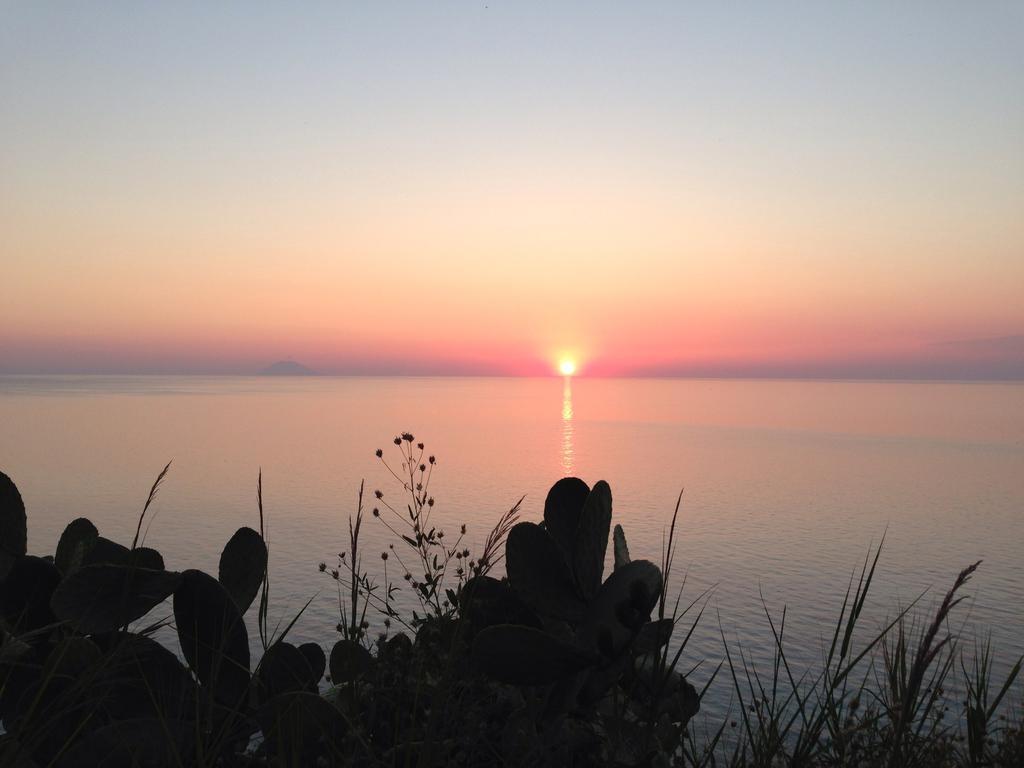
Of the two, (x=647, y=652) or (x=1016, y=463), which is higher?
(x=647, y=652)

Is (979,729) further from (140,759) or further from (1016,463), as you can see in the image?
(1016,463)

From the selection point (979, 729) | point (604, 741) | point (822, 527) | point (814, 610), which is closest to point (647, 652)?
point (604, 741)

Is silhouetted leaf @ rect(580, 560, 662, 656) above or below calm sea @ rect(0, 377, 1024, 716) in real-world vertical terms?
above

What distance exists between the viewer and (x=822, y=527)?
23375 mm

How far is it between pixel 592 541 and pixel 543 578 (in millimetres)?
229

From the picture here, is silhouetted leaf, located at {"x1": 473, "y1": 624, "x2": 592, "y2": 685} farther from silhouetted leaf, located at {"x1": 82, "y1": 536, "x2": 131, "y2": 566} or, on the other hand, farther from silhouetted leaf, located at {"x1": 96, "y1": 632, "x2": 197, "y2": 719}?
silhouetted leaf, located at {"x1": 82, "y1": 536, "x2": 131, "y2": 566}

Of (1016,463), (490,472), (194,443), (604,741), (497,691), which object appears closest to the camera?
(604,741)

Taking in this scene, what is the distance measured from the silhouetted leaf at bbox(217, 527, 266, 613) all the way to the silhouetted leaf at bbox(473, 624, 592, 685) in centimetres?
96

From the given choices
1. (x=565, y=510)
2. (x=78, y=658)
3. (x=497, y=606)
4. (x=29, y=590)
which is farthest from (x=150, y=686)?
(x=565, y=510)

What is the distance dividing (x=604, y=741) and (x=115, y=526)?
2228cm

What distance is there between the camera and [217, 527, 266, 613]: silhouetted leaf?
Answer: 3121 millimetres

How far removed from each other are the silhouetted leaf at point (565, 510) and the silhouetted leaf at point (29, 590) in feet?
6.34

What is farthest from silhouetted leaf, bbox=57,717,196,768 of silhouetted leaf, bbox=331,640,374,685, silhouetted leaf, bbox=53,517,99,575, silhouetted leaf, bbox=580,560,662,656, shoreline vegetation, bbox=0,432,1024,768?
silhouetted leaf, bbox=580,560,662,656

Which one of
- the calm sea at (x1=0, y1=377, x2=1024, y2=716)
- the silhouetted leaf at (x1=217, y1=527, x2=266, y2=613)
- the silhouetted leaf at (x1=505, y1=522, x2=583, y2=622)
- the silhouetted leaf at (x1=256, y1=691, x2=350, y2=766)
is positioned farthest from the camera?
the calm sea at (x1=0, y1=377, x2=1024, y2=716)
